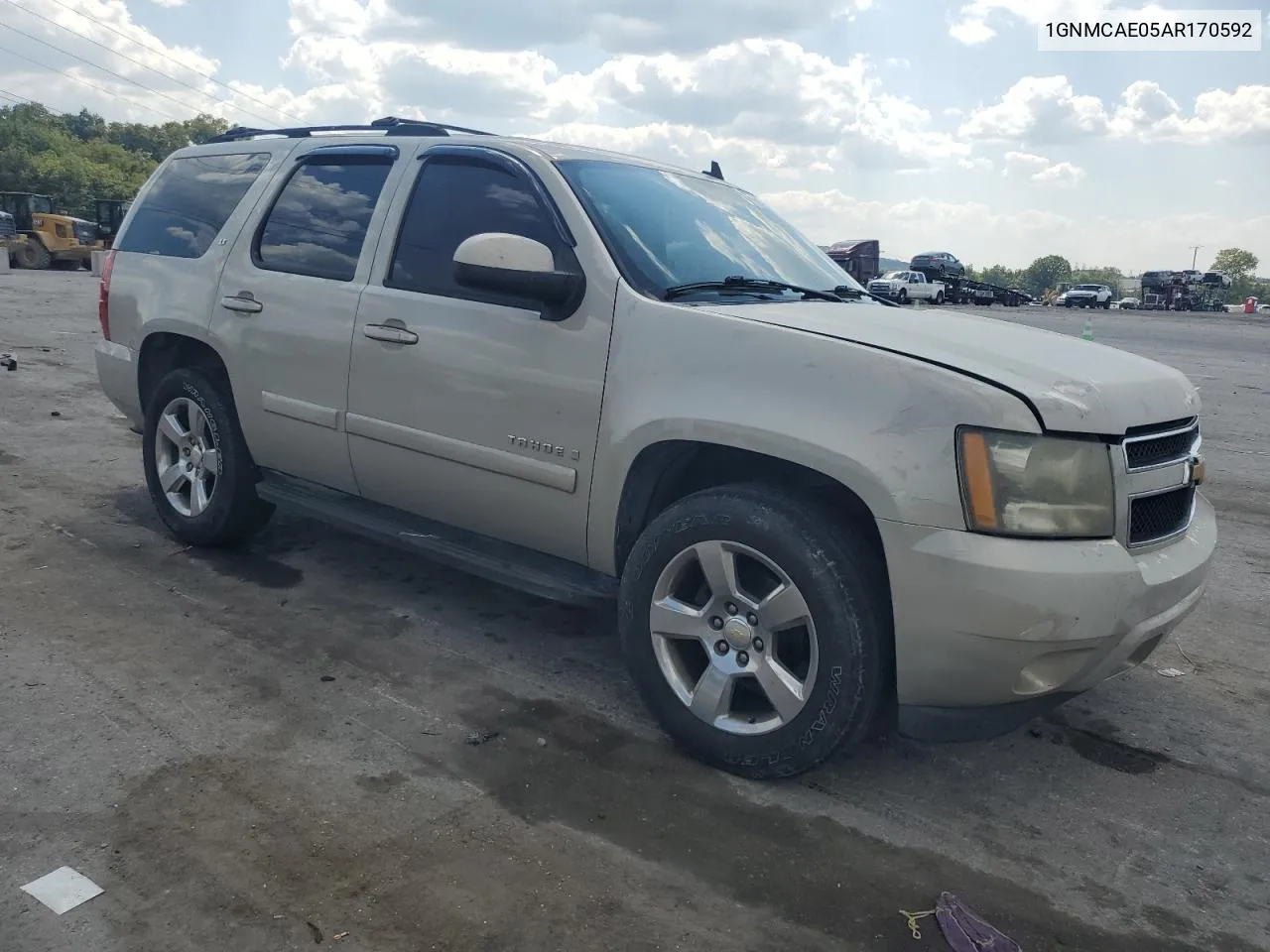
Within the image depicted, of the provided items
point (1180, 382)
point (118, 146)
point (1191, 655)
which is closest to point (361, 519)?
point (1180, 382)

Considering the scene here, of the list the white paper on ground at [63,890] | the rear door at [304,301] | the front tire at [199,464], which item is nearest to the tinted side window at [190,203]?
the rear door at [304,301]

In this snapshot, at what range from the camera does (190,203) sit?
5.16 metres

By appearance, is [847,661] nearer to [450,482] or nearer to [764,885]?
[764,885]

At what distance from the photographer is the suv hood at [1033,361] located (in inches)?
111

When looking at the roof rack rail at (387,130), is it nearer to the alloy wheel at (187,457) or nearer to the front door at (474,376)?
the front door at (474,376)

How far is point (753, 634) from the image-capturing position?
3.12m

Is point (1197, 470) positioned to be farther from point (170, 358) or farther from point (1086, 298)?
point (1086, 298)

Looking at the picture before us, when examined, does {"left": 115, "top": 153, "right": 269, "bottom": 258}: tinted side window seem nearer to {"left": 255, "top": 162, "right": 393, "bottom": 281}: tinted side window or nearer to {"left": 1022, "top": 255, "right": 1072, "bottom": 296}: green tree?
{"left": 255, "top": 162, "right": 393, "bottom": 281}: tinted side window

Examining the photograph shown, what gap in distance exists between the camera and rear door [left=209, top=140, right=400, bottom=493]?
4.27 meters

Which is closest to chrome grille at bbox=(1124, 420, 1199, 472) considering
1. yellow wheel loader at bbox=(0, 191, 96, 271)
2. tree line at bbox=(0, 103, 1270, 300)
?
yellow wheel loader at bbox=(0, 191, 96, 271)

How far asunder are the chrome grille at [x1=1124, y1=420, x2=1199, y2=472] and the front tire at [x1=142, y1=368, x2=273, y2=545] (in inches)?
146

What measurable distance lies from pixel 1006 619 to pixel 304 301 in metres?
3.07

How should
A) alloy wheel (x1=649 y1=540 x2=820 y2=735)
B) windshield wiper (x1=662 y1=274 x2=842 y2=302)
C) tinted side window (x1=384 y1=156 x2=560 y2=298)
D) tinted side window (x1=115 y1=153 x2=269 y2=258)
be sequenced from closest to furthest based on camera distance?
1. alloy wheel (x1=649 y1=540 x2=820 y2=735)
2. windshield wiper (x1=662 y1=274 x2=842 y2=302)
3. tinted side window (x1=384 y1=156 x2=560 y2=298)
4. tinted side window (x1=115 y1=153 x2=269 y2=258)

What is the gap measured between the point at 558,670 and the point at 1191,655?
2580mm
